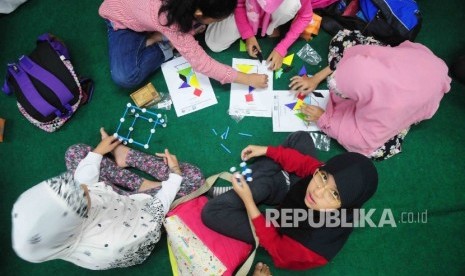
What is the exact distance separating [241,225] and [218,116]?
707 millimetres

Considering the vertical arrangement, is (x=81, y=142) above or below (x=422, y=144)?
above

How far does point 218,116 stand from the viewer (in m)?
2.28

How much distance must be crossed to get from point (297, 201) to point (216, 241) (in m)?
0.46

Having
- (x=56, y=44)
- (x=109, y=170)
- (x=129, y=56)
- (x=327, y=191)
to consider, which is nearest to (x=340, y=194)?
(x=327, y=191)

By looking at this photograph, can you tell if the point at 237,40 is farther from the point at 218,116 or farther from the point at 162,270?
the point at 162,270

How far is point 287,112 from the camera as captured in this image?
2260 mm

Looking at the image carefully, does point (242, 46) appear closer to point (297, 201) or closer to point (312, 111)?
point (312, 111)

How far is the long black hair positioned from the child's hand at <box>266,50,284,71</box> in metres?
0.70

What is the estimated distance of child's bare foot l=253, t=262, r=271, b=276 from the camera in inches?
79.5

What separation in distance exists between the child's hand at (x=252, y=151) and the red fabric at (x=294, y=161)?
47 mm

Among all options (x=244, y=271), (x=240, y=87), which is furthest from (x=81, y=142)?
(x=244, y=271)

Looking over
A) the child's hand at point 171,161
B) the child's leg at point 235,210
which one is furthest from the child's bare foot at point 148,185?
the child's leg at point 235,210

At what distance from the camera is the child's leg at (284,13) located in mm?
1999

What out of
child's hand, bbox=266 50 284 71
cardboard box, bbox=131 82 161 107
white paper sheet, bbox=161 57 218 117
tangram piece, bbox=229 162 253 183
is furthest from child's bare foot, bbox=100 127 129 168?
child's hand, bbox=266 50 284 71
